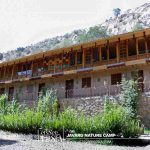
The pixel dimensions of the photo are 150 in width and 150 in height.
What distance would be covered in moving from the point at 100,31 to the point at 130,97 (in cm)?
5772

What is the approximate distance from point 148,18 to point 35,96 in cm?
6300

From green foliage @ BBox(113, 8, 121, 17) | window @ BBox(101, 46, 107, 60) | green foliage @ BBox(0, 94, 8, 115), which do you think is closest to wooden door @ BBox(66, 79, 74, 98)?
window @ BBox(101, 46, 107, 60)

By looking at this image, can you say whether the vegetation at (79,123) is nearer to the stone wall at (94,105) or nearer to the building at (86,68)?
the stone wall at (94,105)

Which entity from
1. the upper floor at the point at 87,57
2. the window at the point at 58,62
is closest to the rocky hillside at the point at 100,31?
the upper floor at the point at 87,57

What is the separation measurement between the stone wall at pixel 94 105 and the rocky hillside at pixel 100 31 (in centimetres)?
5027

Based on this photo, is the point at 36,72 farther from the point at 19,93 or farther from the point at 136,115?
the point at 136,115

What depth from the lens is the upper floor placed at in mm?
23609

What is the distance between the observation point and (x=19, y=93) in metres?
32.2

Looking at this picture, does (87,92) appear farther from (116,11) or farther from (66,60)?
(116,11)

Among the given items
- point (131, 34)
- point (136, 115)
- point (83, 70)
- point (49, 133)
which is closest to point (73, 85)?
point (83, 70)

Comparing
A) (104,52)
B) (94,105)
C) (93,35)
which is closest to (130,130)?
(94,105)

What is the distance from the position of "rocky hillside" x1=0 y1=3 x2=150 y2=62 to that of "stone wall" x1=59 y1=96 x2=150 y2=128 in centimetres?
5027

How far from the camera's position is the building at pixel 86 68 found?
76.3 ft

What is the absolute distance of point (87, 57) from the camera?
27484 millimetres
